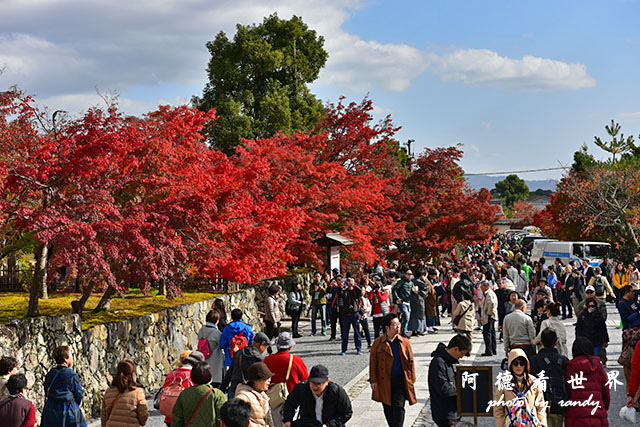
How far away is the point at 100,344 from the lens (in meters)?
11.7

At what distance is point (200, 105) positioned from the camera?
32438 millimetres

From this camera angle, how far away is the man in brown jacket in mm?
7934

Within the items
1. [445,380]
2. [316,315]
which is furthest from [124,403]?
[316,315]

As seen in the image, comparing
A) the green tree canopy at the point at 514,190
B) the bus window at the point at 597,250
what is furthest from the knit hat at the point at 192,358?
the green tree canopy at the point at 514,190

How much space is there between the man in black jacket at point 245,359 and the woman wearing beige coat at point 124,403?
1.14 metres

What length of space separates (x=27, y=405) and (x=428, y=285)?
41.1 ft

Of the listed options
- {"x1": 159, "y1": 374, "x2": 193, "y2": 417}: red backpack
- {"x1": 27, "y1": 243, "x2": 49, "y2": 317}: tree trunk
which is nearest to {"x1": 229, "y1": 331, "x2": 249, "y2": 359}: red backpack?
{"x1": 159, "y1": 374, "x2": 193, "y2": 417}: red backpack

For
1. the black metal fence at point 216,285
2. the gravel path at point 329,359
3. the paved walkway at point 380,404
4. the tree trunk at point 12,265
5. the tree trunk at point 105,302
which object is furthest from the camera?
the black metal fence at point 216,285

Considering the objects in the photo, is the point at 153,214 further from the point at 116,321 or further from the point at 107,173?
the point at 116,321

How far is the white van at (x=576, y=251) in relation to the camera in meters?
34.3

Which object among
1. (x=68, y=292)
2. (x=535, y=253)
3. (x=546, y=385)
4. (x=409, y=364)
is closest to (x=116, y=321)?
(x=68, y=292)

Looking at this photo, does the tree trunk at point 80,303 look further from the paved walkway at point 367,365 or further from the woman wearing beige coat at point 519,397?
the woman wearing beige coat at point 519,397

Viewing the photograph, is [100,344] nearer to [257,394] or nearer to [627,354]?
[257,394]

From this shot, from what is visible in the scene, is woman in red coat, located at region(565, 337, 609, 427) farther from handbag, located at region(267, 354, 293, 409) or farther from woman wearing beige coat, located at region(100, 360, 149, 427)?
woman wearing beige coat, located at region(100, 360, 149, 427)
